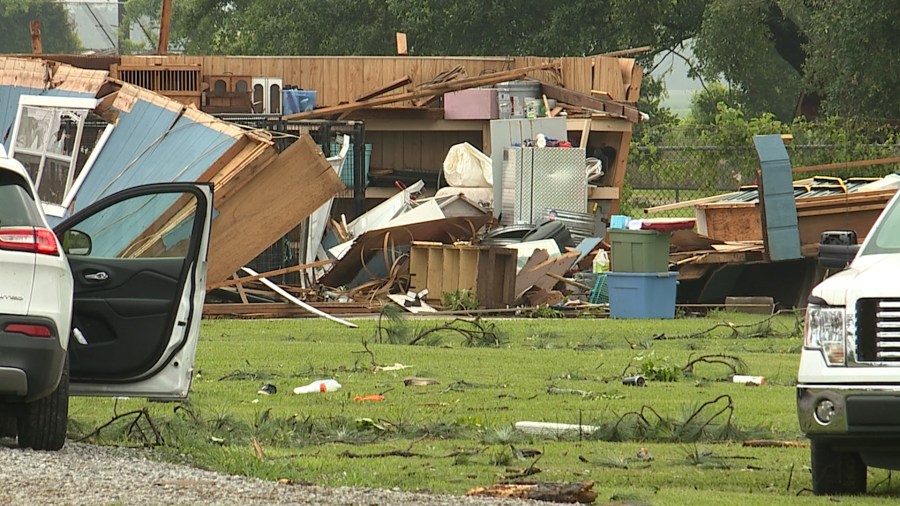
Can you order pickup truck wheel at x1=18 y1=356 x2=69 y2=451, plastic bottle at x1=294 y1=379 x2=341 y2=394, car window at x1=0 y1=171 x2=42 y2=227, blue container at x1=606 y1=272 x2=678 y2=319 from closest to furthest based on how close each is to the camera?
car window at x1=0 y1=171 x2=42 y2=227
pickup truck wheel at x1=18 y1=356 x2=69 y2=451
plastic bottle at x1=294 y1=379 x2=341 y2=394
blue container at x1=606 y1=272 x2=678 y2=319

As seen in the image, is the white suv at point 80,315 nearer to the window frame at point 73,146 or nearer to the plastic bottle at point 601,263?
the window frame at point 73,146

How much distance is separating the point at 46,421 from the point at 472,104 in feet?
68.7

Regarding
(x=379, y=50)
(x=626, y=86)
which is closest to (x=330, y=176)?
(x=626, y=86)

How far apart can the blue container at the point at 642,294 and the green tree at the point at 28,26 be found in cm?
9045

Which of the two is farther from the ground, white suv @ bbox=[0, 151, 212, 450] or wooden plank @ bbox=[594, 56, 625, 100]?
wooden plank @ bbox=[594, 56, 625, 100]

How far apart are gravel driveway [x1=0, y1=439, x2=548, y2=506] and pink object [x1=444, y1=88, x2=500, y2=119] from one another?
69.4 feet

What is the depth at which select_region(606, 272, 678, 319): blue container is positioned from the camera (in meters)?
22.6

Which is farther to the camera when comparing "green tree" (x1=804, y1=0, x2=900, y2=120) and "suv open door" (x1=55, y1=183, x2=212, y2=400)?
"green tree" (x1=804, y1=0, x2=900, y2=120)

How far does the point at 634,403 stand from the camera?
526 inches

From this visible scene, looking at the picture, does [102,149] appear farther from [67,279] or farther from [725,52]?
[725,52]

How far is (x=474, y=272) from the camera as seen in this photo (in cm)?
2372

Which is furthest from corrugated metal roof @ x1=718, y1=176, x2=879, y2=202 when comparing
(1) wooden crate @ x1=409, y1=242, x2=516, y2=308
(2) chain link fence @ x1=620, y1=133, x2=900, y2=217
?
(2) chain link fence @ x1=620, y1=133, x2=900, y2=217

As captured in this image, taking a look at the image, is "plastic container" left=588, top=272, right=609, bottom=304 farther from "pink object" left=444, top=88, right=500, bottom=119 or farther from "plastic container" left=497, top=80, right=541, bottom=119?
"pink object" left=444, top=88, right=500, bottom=119

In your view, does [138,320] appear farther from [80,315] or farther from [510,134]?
[510,134]
